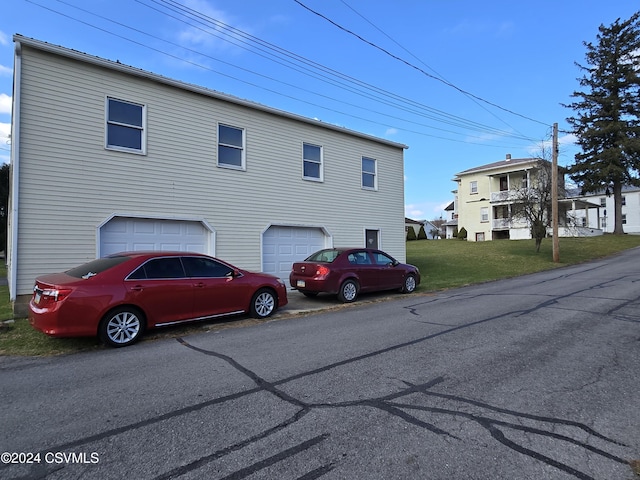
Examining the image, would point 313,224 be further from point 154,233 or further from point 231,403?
point 231,403

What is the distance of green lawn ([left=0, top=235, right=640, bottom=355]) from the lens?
21.7ft

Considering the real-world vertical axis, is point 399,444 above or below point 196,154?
below

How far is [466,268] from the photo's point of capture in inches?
762

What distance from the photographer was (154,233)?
11.1 metres

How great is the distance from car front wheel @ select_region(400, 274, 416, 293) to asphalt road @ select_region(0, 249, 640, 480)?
5.31 meters

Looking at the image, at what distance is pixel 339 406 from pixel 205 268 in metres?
4.86

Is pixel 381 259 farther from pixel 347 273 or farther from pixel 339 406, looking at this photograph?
pixel 339 406

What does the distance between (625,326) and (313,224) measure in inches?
384

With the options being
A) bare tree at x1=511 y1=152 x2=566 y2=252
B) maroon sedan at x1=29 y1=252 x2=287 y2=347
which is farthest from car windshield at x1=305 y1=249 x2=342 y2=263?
bare tree at x1=511 y1=152 x2=566 y2=252

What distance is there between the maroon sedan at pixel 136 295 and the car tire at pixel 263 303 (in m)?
0.02

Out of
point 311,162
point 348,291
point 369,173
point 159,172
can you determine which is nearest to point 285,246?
point 311,162

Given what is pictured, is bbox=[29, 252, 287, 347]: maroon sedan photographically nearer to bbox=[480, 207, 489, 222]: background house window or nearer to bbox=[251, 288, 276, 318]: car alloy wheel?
bbox=[251, 288, 276, 318]: car alloy wheel

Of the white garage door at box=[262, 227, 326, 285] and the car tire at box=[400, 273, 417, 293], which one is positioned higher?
the white garage door at box=[262, 227, 326, 285]

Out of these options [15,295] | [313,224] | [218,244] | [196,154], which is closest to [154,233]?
[218,244]
